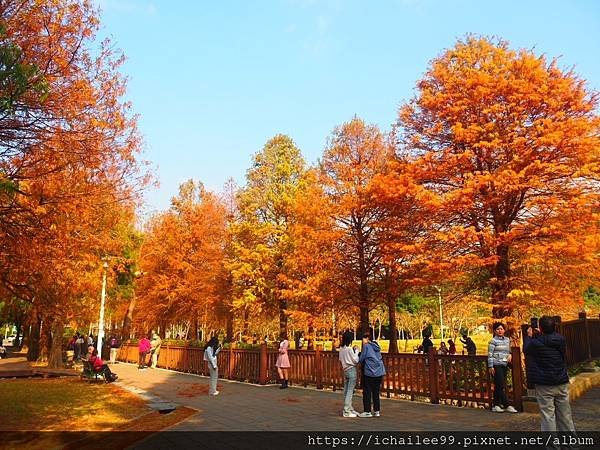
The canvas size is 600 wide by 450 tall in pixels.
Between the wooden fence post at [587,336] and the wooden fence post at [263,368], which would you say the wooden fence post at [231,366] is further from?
the wooden fence post at [587,336]

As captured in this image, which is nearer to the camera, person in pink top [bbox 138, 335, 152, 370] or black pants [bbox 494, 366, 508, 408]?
black pants [bbox 494, 366, 508, 408]

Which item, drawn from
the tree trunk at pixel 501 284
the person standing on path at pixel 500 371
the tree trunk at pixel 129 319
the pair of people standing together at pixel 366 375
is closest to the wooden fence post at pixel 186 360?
the pair of people standing together at pixel 366 375

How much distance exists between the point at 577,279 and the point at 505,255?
2137mm

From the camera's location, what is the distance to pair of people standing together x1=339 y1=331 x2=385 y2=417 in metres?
9.30

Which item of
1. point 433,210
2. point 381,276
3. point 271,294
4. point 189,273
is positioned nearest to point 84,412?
point 433,210

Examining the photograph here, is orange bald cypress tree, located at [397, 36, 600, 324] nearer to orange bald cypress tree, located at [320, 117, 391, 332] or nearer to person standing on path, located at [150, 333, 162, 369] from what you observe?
orange bald cypress tree, located at [320, 117, 391, 332]

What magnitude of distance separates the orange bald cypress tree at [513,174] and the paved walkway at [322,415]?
3.75 metres

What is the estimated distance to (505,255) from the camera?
48.0 ft

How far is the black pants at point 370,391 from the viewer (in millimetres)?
9266

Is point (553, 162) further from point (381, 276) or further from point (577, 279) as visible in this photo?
point (381, 276)

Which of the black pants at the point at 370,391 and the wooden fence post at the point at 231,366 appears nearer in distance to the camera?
the black pants at the point at 370,391

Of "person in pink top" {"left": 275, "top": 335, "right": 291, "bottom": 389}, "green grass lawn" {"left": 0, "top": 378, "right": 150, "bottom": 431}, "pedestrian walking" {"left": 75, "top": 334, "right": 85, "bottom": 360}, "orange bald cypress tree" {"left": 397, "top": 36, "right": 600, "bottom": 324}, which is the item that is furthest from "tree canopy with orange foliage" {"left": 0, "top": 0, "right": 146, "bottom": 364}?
"pedestrian walking" {"left": 75, "top": 334, "right": 85, "bottom": 360}

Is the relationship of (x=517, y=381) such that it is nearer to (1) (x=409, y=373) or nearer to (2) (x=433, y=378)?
(2) (x=433, y=378)

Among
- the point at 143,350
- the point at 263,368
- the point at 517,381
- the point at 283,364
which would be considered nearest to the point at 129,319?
the point at 143,350
